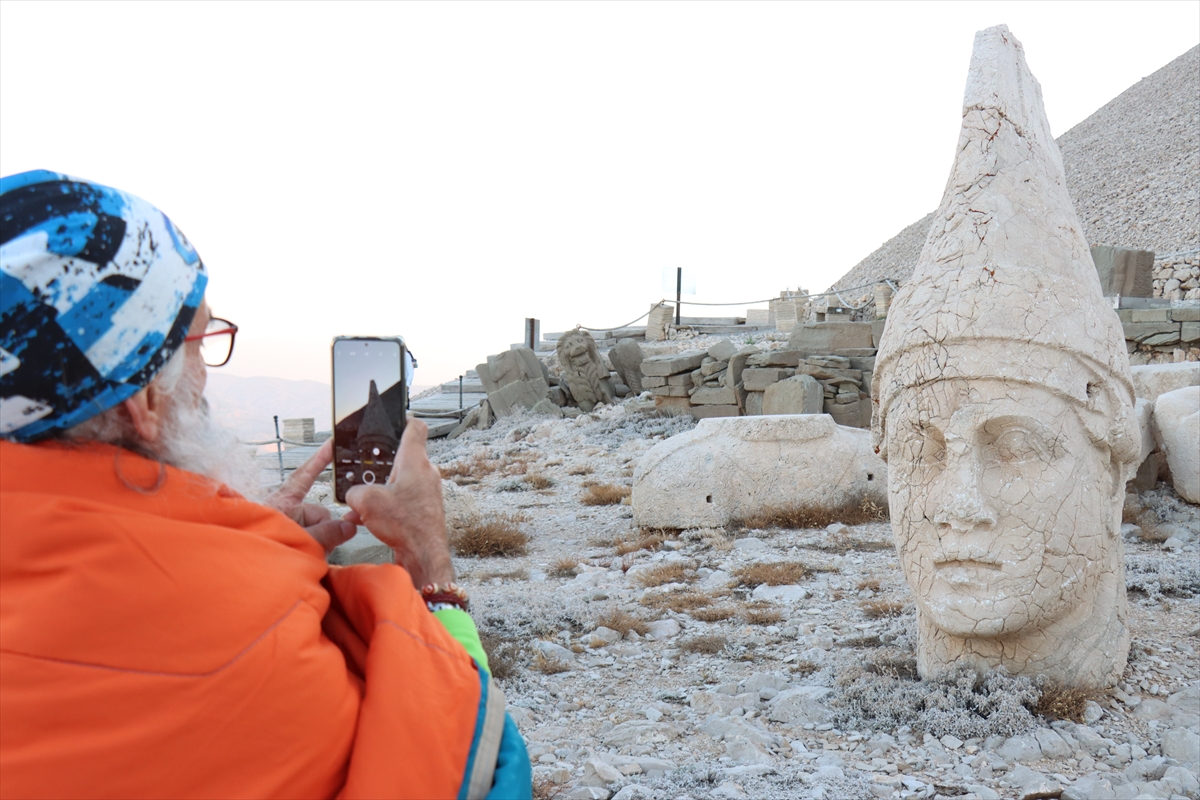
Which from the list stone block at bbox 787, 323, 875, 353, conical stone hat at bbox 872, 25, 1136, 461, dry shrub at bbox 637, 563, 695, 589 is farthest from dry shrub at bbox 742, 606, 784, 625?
stone block at bbox 787, 323, 875, 353

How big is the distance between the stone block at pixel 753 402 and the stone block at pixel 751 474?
5.10m

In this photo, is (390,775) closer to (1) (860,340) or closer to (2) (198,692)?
(2) (198,692)

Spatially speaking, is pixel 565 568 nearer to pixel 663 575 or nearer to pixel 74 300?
pixel 663 575

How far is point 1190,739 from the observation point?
300 centimetres

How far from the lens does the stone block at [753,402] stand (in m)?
12.2

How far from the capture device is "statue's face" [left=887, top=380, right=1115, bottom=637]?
319 centimetres

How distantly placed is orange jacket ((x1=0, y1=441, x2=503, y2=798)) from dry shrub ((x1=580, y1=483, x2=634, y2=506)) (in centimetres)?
704

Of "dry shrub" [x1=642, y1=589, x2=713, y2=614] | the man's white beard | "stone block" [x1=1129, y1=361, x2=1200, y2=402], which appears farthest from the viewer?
"stone block" [x1=1129, y1=361, x2=1200, y2=402]

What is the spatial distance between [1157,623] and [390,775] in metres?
4.25

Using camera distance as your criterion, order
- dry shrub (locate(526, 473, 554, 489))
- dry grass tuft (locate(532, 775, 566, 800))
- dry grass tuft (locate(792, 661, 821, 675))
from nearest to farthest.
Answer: dry grass tuft (locate(532, 775, 566, 800)), dry grass tuft (locate(792, 661, 821, 675)), dry shrub (locate(526, 473, 554, 489))

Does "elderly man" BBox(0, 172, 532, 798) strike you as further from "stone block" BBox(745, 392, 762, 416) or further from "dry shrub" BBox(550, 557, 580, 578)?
"stone block" BBox(745, 392, 762, 416)

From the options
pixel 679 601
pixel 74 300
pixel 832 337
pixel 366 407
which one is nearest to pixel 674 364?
pixel 832 337

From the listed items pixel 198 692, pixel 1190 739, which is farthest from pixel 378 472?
pixel 1190 739

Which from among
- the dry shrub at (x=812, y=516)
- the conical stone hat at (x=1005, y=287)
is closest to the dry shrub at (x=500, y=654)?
the conical stone hat at (x=1005, y=287)
